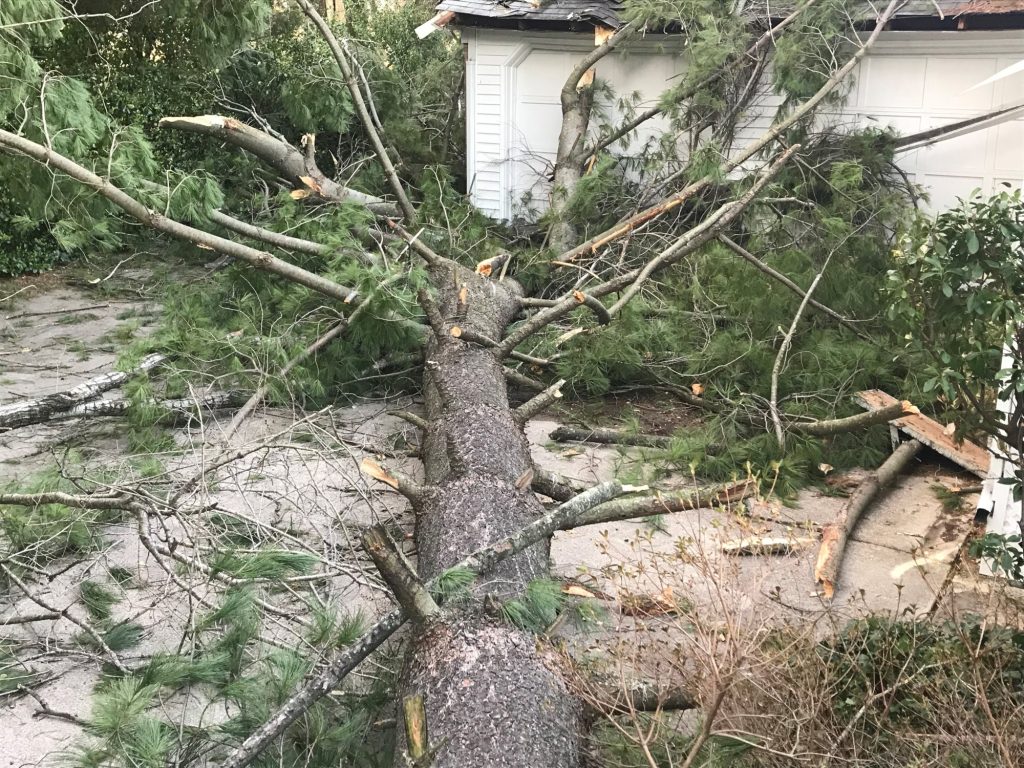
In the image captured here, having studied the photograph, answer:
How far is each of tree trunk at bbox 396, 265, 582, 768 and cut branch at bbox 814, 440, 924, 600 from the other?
1285mm

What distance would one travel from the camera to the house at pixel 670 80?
7.21 meters

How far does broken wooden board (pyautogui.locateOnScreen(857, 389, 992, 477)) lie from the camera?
470 cm

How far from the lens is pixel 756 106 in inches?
324

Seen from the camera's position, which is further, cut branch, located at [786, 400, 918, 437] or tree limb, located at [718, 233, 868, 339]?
tree limb, located at [718, 233, 868, 339]

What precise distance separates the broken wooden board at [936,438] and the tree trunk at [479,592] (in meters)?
2.20

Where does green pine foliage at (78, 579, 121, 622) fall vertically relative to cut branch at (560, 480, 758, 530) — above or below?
below

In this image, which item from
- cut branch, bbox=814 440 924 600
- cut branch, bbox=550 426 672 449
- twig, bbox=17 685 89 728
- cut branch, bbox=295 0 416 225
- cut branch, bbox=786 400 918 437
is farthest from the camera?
cut branch, bbox=295 0 416 225

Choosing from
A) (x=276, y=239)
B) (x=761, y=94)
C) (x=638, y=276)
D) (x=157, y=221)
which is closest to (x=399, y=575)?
(x=157, y=221)

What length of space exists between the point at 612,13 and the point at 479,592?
723 centimetres

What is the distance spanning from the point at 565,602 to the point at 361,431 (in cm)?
257

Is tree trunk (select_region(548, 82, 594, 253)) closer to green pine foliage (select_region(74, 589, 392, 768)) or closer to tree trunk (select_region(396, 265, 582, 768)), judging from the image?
tree trunk (select_region(396, 265, 582, 768))

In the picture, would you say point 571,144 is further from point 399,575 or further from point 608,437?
point 399,575

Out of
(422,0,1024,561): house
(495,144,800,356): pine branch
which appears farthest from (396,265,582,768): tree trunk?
(422,0,1024,561): house

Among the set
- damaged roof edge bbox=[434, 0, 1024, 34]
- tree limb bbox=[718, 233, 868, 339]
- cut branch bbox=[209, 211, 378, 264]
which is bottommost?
tree limb bbox=[718, 233, 868, 339]
